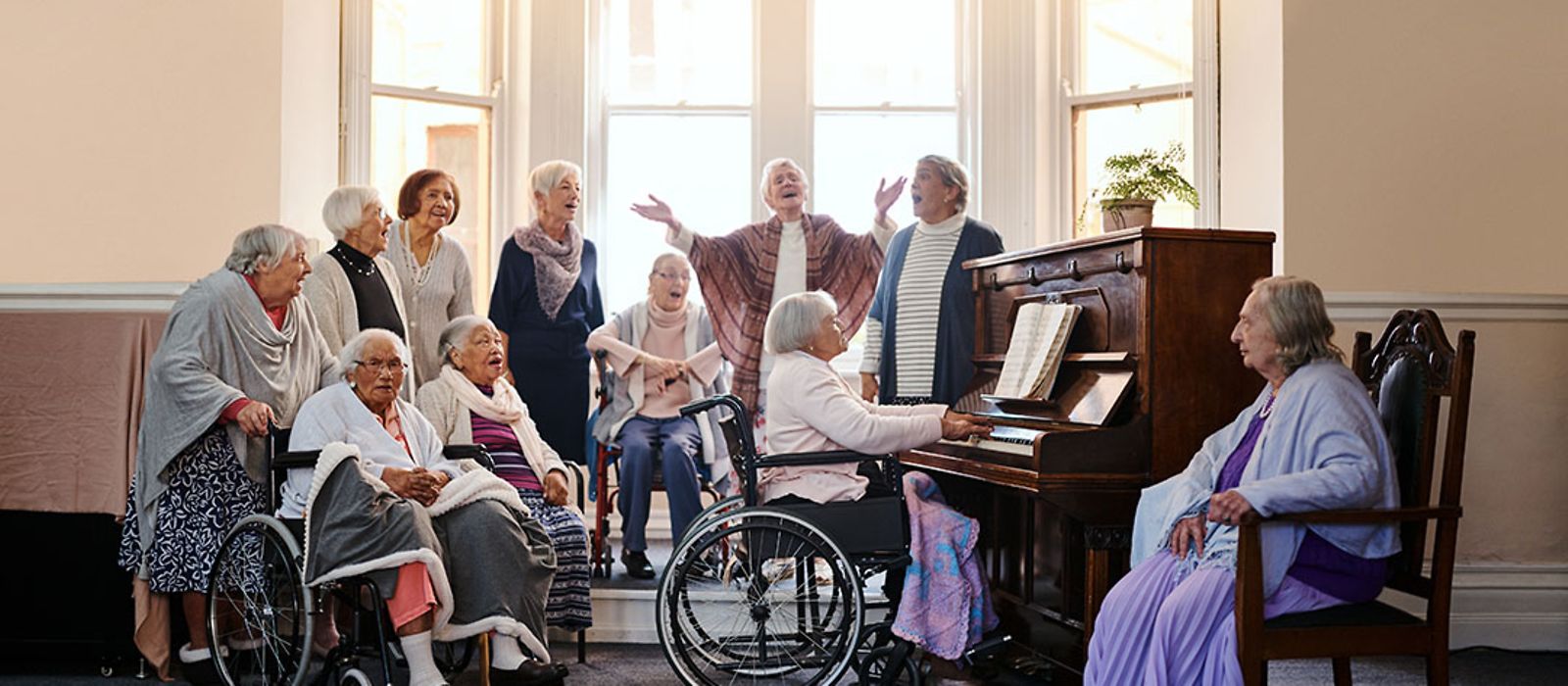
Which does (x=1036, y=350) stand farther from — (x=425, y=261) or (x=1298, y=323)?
(x=425, y=261)

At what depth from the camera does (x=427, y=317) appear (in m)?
4.59

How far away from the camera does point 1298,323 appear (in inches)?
116

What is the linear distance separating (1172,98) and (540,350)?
2.64 m

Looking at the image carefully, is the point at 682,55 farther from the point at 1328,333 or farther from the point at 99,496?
the point at 1328,333

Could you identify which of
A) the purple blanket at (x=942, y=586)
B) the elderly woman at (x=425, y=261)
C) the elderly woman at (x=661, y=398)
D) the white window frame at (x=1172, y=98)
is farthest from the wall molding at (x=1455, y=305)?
the elderly woman at (x=425, y=261)

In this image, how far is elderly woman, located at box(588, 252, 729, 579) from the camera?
4898 millimetres

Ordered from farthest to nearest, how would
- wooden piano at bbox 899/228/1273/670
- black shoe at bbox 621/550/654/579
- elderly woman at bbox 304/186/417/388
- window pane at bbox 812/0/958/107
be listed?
window pane at bbox 812/0/958/107 < black shoe at bbox 621/550/654/579 < elderly woman at bbox 304/186/417/388 < wooden piano at bbox 899/228/1273/670

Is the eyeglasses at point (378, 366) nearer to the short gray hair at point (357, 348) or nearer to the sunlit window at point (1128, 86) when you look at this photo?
the short gray hair at point (357, 348)

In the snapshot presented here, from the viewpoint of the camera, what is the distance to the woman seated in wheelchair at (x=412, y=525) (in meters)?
3.34

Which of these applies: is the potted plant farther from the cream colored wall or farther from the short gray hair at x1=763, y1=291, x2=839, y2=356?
the cream colored wall

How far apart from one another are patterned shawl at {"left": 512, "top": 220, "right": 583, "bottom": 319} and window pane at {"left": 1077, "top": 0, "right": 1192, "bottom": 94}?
231 centimetres

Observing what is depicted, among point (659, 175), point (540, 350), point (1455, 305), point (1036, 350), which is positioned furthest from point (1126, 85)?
point (540, 350)

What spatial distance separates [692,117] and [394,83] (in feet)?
4.12

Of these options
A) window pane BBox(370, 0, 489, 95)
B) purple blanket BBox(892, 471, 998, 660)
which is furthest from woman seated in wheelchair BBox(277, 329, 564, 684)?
window pane BBox(370, 0, 489, 95)
